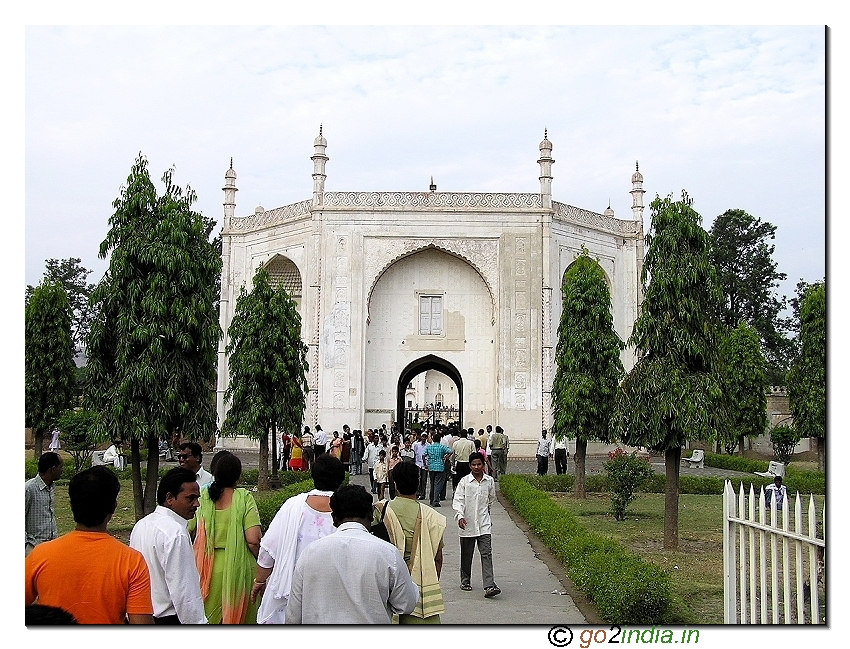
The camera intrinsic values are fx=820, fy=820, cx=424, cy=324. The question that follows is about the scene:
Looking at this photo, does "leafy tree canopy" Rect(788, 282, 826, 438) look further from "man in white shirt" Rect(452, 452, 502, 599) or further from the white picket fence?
the white picket fence

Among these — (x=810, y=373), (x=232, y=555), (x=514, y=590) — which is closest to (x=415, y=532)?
(x=232, y=555)

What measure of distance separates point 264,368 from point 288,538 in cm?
1212

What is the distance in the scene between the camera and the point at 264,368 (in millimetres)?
16797

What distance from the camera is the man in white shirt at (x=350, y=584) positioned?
377 cm

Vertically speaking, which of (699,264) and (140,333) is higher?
(699,264)

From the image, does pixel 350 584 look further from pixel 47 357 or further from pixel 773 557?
pixel 47 357

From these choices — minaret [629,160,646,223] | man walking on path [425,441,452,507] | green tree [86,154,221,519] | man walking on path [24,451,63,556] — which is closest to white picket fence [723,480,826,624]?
man walking on path [24,451,63,556]

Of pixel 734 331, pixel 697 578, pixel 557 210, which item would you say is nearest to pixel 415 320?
pixel 557 210

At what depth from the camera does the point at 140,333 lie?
33.5ft

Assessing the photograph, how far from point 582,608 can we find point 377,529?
3188 mm

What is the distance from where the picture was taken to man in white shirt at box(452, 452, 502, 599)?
790cm

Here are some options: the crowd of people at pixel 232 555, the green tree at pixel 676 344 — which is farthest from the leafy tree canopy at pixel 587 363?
the crowd of people at pixel 232 555

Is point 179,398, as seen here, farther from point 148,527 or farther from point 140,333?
point 148,527

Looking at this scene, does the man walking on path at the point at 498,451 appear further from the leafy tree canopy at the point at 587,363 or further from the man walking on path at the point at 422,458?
the man walking on path at the point at 422,458
